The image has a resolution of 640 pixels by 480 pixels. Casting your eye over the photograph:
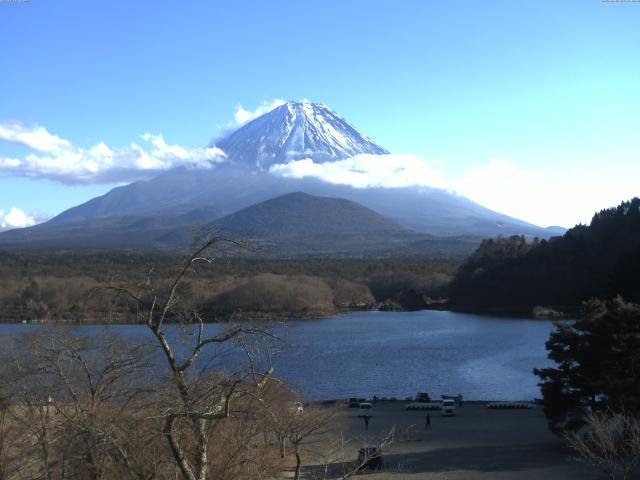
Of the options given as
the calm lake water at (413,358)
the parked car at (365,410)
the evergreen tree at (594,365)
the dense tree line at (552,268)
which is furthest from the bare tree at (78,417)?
the dense tree line at (552,268)

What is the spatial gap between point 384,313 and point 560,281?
36.7 ft

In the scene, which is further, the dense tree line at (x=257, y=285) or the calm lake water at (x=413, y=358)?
the dense tree line at (x=257, y=285)

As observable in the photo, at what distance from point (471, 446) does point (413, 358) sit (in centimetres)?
1277

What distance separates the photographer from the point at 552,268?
47.5 m

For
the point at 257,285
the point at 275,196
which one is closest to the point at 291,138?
the point at 275,196

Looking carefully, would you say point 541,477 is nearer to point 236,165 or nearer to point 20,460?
point 20,460

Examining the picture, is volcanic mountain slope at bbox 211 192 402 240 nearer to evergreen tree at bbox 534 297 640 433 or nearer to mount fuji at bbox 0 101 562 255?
mount fuji at bbox 0 101 562 255

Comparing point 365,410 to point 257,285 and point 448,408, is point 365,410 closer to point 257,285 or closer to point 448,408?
point 448,408

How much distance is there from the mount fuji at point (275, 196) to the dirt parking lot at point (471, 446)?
100002 millimetres

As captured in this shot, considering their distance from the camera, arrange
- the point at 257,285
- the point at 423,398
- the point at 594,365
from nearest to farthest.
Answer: the point at 594,365 → the point at 423,398 → the point at 257,285

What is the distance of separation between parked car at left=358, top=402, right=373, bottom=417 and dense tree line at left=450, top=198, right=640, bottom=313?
26641mm

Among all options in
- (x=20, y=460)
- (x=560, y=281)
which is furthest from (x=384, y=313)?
(x=20, y=460)

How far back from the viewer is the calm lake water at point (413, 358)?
21859mm

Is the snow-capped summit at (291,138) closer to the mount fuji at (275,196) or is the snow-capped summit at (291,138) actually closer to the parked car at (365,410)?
the mount fuji at (275,196)
